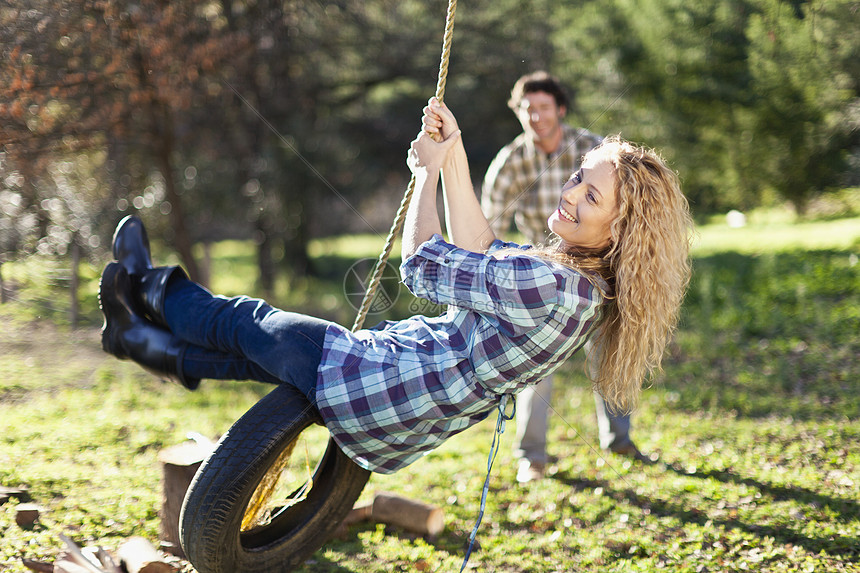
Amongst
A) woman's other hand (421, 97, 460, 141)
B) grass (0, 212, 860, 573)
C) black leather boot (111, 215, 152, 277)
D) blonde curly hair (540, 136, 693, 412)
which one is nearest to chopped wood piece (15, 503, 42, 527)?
grass (0, 212, 860, 573)

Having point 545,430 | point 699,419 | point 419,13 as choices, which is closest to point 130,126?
point 419,13

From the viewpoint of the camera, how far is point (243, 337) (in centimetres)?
233

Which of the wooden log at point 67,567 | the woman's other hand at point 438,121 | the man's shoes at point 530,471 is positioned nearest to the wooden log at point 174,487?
the wooden log at point 67,567

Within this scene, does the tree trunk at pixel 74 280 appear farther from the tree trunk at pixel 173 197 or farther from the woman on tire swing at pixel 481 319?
the woman on tire swing at pixel 481 319

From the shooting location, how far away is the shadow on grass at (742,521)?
2.84m

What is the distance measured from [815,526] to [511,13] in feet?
23.1

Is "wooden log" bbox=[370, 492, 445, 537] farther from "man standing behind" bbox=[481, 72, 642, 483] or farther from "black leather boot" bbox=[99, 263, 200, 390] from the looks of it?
"black leather boot" bbox=[99, 263, 200, 390]

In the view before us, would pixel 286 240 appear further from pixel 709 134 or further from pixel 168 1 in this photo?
pixel 709 134

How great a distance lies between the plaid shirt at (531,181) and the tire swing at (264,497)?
1.40 meters

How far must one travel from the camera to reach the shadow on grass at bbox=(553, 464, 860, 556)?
2.84 meters

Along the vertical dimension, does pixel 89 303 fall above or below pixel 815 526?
above

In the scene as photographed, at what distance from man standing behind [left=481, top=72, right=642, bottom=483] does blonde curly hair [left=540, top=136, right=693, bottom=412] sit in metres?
1.49

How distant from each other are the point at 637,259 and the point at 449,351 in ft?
2.03

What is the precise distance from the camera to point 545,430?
3.80m
